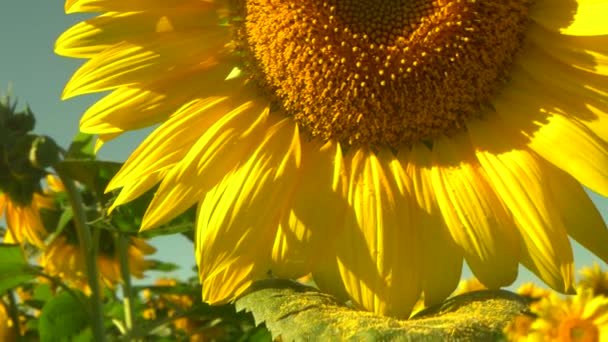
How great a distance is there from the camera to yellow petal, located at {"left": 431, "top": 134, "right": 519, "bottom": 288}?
192 cm

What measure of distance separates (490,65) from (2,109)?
1.85 m

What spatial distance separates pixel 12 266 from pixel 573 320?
2.96m

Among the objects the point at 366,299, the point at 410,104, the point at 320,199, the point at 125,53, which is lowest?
the point at 366,299

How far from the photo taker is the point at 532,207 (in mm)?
1927

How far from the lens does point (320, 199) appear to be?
2057 mm

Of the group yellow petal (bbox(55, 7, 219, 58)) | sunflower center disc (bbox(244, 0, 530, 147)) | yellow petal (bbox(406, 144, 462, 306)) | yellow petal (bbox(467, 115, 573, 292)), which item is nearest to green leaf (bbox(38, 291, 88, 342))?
yellow petal (bbox(55, 7, 219, 58))

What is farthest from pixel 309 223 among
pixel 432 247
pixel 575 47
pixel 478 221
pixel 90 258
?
pixel 90 258

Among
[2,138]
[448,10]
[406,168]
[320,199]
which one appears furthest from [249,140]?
[2,138]

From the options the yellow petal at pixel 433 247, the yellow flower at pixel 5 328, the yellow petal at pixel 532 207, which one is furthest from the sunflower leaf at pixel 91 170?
the yellow flower at pixel 5 328

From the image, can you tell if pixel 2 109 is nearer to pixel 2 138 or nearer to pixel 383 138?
pixel 2 138

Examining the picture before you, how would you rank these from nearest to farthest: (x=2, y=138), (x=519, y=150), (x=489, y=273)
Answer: (x=489, y=273), (x=519, y=150), (x=2, y=138)

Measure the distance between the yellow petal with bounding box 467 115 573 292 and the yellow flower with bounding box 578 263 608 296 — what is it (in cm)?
389

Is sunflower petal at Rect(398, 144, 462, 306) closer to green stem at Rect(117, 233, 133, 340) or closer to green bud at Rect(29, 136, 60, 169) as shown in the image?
green bud at Rect(29, 136, 60, 169)

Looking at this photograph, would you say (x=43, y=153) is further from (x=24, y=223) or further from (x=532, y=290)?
(x=532, y=290)
